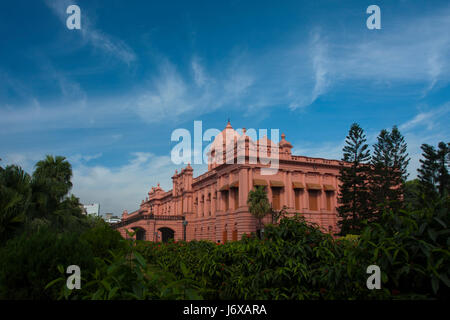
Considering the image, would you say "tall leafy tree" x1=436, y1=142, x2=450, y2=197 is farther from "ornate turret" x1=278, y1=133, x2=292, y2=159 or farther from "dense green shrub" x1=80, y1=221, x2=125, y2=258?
"dense green shrub" x1=80, y1=221, x2=125, y2=258

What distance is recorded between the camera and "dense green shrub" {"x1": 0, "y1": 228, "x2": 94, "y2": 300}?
13.3 ft

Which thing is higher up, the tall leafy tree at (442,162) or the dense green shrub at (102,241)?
the tall leafy tree at (442,162)

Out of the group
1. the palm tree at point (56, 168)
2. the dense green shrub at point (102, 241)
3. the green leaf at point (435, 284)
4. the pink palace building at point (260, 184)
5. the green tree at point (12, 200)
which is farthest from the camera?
the pink palace building at point (260, 184)

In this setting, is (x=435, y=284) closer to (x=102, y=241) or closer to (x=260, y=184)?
(x=102, y=241)

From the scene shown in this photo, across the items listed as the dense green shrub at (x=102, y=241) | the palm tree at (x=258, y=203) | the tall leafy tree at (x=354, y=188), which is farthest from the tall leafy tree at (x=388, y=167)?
the dense green shrub at (x=102, y=241)

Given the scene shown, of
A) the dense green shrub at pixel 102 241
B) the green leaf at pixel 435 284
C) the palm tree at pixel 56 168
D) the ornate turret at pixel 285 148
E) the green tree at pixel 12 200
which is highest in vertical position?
the ornate turret at pixel 285 148

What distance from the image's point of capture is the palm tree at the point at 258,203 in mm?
32281

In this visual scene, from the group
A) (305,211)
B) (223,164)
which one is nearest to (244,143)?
(223,164)

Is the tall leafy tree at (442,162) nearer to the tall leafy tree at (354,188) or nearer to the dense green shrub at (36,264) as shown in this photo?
the tall leafy tree at (354,188)

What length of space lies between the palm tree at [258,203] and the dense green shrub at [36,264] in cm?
2847

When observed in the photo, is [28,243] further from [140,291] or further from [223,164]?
[223,164]

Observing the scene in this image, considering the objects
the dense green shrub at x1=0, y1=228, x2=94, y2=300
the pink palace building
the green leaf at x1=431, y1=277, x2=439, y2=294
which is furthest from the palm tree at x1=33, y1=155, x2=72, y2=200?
the green leaf at x1=431, y1=277, x2=439, y2=294
